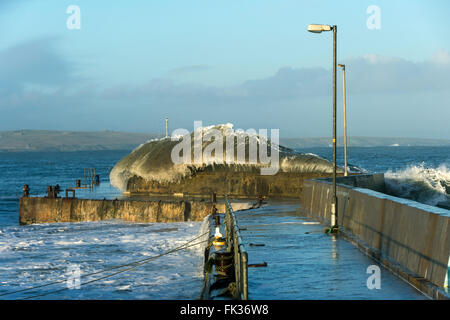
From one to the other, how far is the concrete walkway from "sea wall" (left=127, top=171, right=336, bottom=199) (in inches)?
540

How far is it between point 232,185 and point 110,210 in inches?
289

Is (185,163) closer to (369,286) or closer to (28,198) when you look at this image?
(28,198)

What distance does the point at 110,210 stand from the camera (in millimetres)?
32031

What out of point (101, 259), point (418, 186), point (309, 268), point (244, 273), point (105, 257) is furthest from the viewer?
point (418, 186)

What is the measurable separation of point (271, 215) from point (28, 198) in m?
17.8

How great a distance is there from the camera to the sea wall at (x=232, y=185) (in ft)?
→ 110

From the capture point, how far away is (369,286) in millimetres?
10695

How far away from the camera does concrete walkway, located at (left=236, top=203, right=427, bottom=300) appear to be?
405 inches

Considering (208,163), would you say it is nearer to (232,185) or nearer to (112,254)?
(232,185)

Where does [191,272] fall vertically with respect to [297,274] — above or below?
below

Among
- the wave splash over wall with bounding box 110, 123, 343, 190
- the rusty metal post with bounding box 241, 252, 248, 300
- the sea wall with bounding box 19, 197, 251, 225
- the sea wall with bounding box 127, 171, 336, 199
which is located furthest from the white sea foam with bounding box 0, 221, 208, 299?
the wave splash over wall with bounding box 110, 123, 343, 190

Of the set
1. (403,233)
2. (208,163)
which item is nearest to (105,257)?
(403,233)
